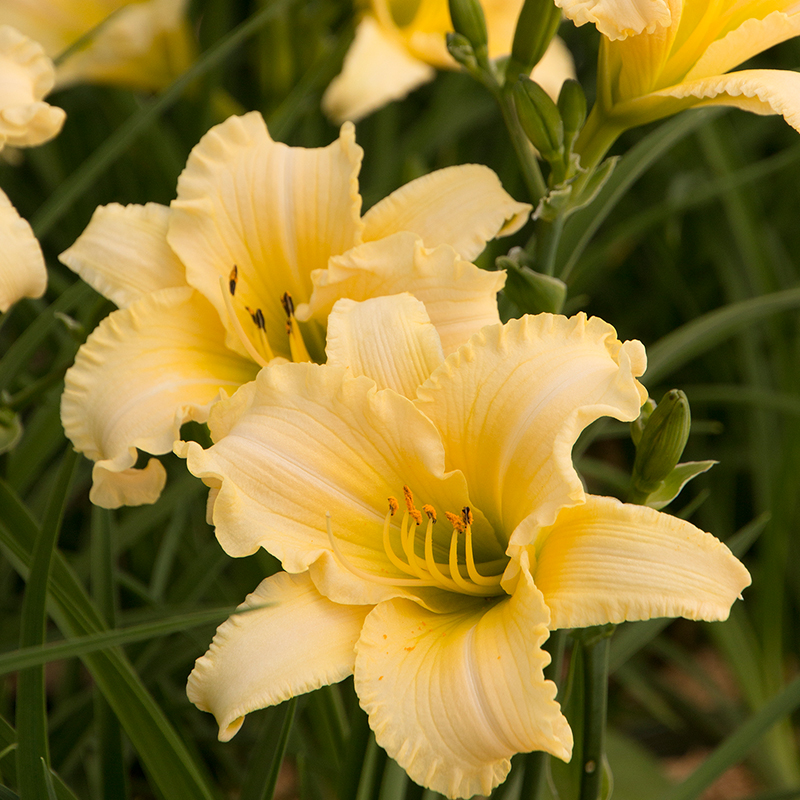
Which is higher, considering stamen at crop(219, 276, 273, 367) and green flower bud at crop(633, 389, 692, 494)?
stamen at crop(219, 276, 273, 367)

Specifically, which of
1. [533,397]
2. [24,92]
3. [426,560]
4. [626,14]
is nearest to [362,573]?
[426,560]

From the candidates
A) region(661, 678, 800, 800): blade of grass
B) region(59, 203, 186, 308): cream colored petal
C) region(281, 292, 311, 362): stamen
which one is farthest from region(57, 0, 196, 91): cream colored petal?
region(661, 678, 800, 800): blade of grass

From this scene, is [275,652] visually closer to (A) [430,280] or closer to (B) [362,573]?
(B) [362,573]

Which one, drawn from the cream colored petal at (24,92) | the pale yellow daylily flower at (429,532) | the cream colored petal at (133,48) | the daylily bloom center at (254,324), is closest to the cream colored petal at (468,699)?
the pale yellow daylily flower at (429,532)

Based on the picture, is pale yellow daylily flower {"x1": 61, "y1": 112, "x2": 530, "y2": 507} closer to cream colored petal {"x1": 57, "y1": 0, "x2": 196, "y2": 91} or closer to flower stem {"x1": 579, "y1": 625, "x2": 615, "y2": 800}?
flower stem {"x1": 579, "y1": 625, "x2": 615, "y2": 800}

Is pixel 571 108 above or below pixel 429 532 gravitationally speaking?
above

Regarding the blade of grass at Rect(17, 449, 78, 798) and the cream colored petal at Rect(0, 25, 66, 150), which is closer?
the blade of grass at Rect(17, 449, 78, 798)

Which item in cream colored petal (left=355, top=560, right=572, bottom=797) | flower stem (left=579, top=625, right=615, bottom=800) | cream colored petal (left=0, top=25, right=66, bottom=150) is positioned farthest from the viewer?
cream colored petal (left=0, top=25, right=66, bottom=150)

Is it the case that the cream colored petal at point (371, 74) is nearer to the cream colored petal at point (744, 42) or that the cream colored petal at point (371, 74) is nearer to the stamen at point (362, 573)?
the cream colored petal at point (744, 42)
